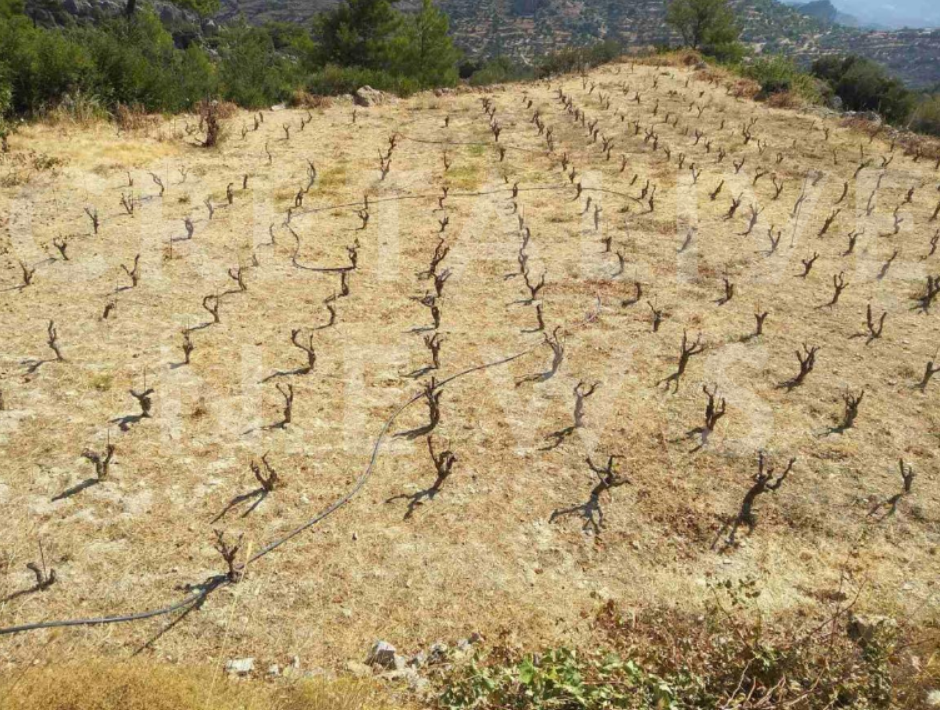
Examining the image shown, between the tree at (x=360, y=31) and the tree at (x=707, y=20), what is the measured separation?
64.1ft

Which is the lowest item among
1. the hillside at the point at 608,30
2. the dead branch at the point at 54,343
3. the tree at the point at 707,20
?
the dead branch at the point at 54,343

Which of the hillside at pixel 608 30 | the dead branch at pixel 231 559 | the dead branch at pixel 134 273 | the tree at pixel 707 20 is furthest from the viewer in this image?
the hillside at pixel 608 30

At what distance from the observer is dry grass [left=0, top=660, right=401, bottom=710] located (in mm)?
3688

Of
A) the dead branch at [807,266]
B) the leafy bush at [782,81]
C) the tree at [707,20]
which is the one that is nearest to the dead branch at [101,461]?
the dead branch at [807,266]

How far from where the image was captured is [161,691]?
3781mm

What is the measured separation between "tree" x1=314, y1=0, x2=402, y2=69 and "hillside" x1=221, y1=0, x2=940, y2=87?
207 feet

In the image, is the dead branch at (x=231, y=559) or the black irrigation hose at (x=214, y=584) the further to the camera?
the dead branch at (x=231, y=559)

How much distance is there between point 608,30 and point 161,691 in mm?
125911

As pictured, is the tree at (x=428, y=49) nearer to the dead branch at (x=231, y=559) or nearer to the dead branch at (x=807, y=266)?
the dead branch at (x=807, y=266)

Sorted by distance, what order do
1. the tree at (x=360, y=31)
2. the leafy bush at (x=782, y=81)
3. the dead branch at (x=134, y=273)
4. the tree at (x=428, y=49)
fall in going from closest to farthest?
the dead branch at (x=134, y=273), the leafy bush at (x=782, y=81), the tree at (x=360, y=31), the tree at (x=428, y=49)

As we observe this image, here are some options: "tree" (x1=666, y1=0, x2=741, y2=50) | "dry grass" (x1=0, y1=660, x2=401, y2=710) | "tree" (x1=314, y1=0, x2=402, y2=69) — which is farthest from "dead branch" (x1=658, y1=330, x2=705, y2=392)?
"tree" (x1=666, y1=0, x2=741, y2=50)

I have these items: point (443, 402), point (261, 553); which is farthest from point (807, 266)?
point (261, 553)

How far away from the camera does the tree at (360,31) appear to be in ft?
91.0

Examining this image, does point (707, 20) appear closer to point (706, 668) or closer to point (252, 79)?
point (252, 79)
